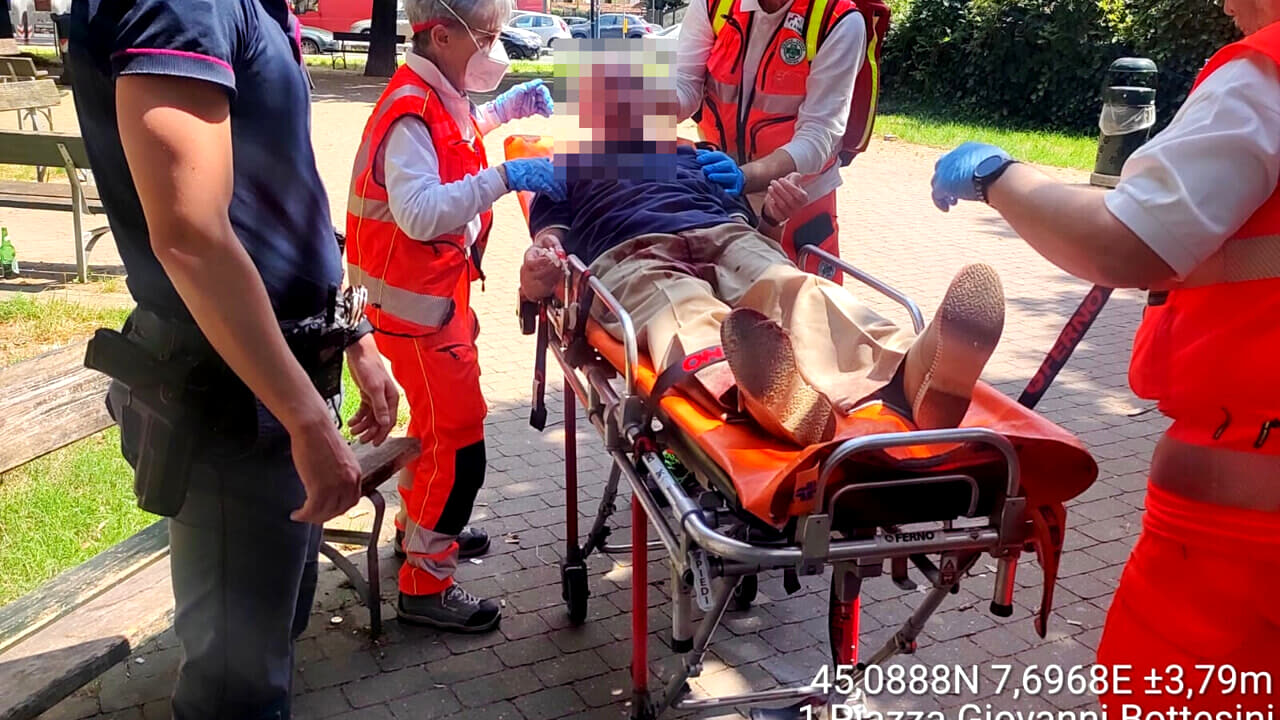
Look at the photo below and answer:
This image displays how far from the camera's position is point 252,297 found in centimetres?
165

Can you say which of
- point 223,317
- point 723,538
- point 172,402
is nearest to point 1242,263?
point 723,538

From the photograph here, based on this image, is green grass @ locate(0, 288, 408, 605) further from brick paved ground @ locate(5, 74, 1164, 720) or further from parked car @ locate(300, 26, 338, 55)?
parked car @ locate(300, 26, 338, 55)

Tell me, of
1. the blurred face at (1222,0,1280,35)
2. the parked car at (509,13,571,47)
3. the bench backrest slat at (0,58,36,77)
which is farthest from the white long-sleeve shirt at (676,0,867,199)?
the parked car at (509,13,571,47)

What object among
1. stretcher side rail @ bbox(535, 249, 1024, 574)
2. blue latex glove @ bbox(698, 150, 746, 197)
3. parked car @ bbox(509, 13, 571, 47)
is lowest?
stretcher side rail @ bbox(535, 249, 1024, 574)

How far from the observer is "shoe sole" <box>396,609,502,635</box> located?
11.0 feet

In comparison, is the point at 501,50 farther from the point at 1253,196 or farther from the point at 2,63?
the point at 2,63

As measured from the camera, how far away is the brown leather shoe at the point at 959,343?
2.00 metres

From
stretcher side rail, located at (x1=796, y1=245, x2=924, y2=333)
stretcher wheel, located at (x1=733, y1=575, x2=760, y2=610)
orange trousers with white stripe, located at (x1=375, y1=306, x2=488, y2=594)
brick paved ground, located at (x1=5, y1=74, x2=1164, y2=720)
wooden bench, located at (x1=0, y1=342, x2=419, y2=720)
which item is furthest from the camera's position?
stretcher wheel, located at (x1=733, y1=575, x2=760, y2=610)

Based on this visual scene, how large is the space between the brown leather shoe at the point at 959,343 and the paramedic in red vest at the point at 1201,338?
0.19m

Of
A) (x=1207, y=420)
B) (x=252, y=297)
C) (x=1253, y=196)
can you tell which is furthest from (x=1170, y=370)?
(x=252, y=297)

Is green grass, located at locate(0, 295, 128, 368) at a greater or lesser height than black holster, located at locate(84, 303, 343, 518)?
lesser

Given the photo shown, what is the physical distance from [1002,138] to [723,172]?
11.3 metres

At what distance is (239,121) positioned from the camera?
5.81ft

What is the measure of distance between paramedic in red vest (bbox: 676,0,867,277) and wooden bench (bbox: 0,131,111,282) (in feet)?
15.9
